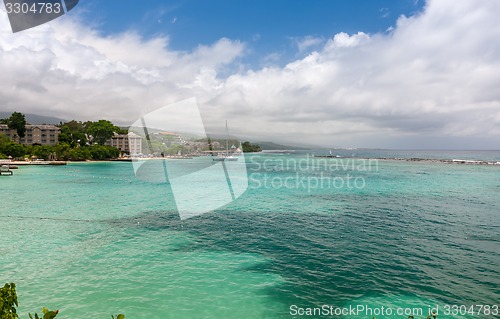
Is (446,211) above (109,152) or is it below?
below

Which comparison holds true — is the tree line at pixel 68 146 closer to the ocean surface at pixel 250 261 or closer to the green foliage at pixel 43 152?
the green foliage at pixel 43 152

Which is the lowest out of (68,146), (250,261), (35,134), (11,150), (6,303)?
(250,261)

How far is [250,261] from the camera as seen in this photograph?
16.2m

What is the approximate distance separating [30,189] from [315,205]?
39503mm

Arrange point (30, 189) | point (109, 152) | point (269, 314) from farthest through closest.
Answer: point (109, 152)
point (30, 189)
point (269, 314)

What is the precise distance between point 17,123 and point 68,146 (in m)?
38.9

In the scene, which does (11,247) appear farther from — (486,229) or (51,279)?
(486,229)

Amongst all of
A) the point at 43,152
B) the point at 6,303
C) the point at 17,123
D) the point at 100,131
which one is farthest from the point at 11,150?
the point at 6,303

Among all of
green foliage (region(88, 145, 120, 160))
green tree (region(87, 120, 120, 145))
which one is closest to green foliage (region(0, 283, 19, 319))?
green foliage (region(88, 145, 120, 160))

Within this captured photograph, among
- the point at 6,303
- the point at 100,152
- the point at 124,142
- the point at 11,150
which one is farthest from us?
the point at 124,142

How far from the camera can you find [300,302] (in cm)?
1189

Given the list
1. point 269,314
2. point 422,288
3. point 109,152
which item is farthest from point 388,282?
point 109,152

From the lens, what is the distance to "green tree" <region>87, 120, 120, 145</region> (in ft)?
482

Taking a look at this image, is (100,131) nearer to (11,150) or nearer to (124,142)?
(124,142)
